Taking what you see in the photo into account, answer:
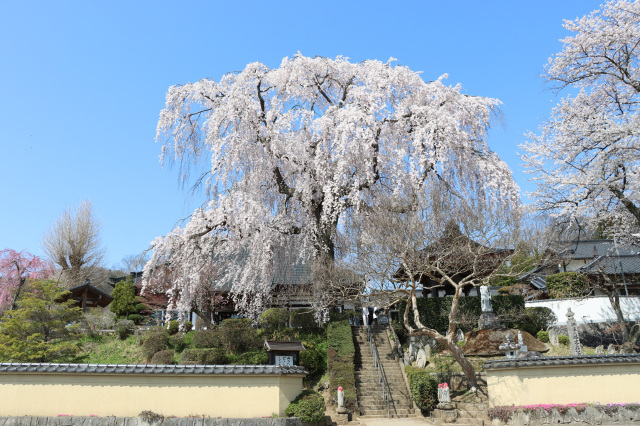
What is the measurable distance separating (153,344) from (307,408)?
8.88 m

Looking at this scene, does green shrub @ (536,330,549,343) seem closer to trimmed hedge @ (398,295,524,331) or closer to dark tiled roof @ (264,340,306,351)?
trimmed hedge @ (398,295,524,331)

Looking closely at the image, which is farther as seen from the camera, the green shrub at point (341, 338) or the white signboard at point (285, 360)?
the green shrub at point (341, 338)

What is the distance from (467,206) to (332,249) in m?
5.46

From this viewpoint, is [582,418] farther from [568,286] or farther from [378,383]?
[568,286]

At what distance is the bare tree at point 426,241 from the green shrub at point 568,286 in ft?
27.9

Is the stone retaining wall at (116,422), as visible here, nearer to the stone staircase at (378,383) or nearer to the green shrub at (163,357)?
the stone staircase at (378,383)

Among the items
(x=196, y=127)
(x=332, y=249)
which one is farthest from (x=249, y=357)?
(x=196, y=127)

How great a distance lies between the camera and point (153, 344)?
1814 cm

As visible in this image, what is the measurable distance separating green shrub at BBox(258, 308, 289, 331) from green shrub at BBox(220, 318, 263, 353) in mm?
809

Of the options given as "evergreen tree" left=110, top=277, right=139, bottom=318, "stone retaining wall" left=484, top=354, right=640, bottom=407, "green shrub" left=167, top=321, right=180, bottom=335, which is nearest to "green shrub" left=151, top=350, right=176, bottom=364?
"green shrub" left=167, top=321, right=180, bottom=335

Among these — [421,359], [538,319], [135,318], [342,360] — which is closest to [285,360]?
[342,360]

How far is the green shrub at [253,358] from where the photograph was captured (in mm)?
17073

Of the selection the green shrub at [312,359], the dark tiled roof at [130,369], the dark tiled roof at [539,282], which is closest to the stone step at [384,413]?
the green shrub at [312,359]

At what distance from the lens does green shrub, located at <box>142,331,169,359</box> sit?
18.1 meters
